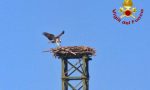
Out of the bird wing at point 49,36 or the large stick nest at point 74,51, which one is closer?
the large stick nest at point 74,51

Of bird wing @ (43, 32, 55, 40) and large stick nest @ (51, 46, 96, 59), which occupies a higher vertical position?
bird wing @ (43, 32, 55, 40)

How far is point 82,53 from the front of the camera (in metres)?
129

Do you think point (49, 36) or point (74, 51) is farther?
point (49, 36)

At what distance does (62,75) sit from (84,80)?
9.73 feet

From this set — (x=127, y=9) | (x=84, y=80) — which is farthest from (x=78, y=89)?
(x=127, y=9)

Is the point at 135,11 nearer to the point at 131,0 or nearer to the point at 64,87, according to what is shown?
the point at 131,0

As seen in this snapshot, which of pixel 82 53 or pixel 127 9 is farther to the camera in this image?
pixel 82 53

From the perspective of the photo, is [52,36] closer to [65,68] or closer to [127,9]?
[65,68]

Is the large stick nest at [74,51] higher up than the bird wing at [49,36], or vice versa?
the bird wing at [49,36]

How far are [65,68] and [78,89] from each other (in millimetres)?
3319

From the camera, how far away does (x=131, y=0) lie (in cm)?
8750

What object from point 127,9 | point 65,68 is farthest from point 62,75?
point 127,9

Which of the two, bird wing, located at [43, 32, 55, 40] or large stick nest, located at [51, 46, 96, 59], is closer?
large stick nest, located at [51, 46, 96, 59]

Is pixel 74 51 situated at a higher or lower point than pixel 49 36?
lower
